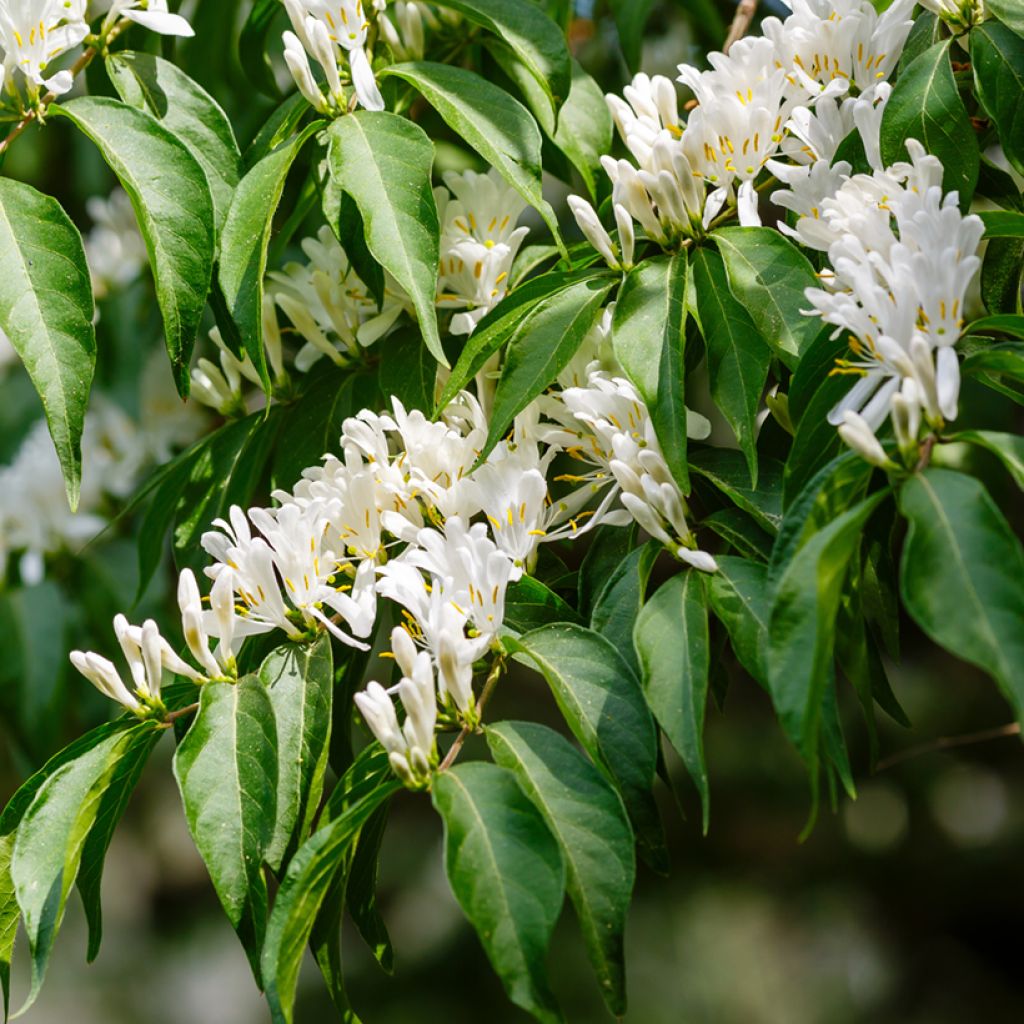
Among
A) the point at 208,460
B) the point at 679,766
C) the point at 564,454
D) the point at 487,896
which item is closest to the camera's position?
the point at 487,896

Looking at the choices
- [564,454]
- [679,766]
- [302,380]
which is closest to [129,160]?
[302,380]

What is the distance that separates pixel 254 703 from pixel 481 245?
0.45m

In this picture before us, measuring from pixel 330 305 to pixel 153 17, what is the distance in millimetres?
270

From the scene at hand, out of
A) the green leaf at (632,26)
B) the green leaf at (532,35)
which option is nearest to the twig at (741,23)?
the green leaf at (632,26)

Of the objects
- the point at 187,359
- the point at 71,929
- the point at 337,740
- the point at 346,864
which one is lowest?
the point at 71,929

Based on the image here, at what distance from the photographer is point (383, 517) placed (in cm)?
94

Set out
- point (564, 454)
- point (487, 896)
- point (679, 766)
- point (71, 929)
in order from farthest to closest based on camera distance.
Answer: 1. point (71, 929)
2. point (679, 766)
3. point (564, 454)
4. point (487, 896)

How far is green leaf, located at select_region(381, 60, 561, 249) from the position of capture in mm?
965

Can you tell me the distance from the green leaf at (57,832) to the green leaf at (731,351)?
436 mm

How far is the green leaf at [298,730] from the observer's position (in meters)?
0.84

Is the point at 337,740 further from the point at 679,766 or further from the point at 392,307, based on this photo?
the point at 679,766

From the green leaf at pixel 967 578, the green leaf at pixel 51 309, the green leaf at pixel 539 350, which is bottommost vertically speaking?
the green leaf at pixel 967 578

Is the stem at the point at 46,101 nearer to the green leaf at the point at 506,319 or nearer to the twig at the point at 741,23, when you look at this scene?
the green leaf at the point at 506,319

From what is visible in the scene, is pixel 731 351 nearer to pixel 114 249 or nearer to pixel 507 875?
pixel 507 875
